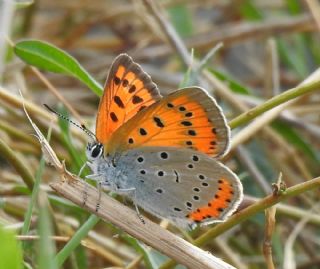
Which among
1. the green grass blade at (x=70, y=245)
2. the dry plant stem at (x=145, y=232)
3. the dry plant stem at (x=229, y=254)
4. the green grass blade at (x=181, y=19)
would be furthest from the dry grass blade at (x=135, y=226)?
the green grass blade at (x=181, y=19)

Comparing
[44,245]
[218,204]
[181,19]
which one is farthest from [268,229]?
[181,19]

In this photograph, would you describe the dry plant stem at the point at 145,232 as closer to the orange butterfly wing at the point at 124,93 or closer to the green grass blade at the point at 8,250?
the orange butterfly wing at the point at 124,93

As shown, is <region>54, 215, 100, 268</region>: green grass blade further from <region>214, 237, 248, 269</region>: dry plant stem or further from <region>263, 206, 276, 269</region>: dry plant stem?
<region>214, 237, 248, 269</region>: dry plant stem

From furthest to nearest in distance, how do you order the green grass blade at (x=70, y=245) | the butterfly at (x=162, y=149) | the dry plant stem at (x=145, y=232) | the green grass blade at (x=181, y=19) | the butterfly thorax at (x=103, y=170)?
the green grass blade at (x=181, y=19)
the butterfly thorax at (x=103, y=170)
the butterfly at (x=162, y=149)
the green grass blade at (x=70, y=245)
the dry plant stem at (x=145, y=232)

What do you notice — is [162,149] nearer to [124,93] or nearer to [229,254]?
[124,93]

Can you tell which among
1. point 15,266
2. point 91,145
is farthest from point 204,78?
point 15,266

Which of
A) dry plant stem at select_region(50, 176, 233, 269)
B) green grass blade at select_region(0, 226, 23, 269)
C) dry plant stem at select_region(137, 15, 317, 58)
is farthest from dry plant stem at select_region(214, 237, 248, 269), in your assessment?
green grass blade at select_region(0, 226, 23, 269)

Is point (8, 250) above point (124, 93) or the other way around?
the other way around

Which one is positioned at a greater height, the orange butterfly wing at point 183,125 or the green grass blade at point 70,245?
the orange butterfly wing at point 183,125
